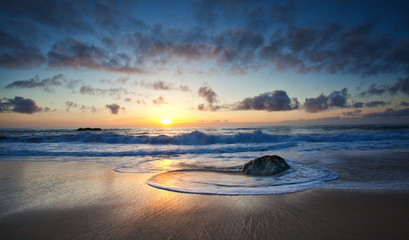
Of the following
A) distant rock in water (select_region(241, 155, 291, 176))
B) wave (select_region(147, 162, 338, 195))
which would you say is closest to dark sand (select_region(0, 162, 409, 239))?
wave (select_region(147, 162, 338, 195))

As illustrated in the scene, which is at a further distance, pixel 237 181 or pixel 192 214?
pixel 237 181

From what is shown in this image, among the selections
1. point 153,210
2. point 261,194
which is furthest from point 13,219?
point 261,194

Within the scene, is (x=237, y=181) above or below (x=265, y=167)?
below

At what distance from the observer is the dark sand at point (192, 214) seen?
2.19m

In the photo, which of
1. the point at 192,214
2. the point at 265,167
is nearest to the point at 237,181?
the point at 265,167

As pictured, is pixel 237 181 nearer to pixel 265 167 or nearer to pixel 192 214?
pixel 265 167

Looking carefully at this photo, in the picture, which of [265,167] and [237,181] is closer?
[237,181]

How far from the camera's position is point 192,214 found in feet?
8.89

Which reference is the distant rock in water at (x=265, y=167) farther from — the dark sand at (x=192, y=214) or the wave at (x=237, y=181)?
the dark sand at (x=192, y=214)

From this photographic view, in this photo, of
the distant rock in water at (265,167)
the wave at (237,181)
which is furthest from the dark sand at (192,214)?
the distant rock in water at (265,167)

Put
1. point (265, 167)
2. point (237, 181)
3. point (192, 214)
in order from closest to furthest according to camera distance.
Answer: point (192, 214) → point (237, 181) → point (265, 167)

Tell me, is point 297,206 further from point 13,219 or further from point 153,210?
point 13,219

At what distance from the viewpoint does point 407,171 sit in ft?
17.2

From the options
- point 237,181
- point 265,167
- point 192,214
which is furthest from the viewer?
point 265,167
